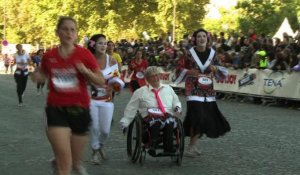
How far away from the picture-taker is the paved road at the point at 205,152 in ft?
24.3

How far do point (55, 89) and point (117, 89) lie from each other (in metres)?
2.30

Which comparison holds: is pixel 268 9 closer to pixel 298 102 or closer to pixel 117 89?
pixel 298 102

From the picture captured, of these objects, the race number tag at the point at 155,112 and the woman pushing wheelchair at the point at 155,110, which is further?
the race number tag at the point at 155,112

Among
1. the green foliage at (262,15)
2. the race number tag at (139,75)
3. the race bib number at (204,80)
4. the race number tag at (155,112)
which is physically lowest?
the race number tag at (139,75)

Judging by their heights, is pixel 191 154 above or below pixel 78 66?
below

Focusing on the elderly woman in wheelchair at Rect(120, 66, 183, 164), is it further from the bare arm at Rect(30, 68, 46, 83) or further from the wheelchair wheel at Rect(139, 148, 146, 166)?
the bare arm at Rect(30, 68, 46, 83)

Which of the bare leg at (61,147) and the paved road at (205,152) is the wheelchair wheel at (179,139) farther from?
the bare leg at (61,147)

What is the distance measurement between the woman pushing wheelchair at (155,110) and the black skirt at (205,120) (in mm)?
496

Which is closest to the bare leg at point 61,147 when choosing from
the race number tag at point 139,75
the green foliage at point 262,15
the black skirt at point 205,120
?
the black skirt at point 205,120

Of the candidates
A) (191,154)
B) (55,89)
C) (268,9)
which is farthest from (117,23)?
(55,89)

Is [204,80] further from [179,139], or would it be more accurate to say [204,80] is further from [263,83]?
[263,83]

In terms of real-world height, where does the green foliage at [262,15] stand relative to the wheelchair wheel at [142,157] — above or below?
above

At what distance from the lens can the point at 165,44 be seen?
Result: 28297 millimetres

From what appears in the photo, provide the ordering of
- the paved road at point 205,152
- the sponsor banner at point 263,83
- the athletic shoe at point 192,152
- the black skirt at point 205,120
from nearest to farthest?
the paved road at point 205,152
the black skirt at point 205,120
the athletic shoe at point 192,152
the sponsor banner at point 263,83
